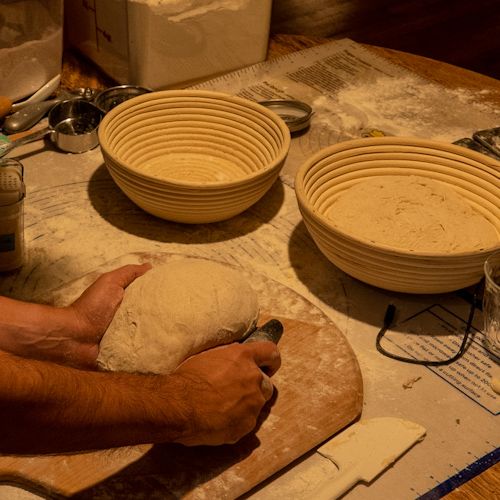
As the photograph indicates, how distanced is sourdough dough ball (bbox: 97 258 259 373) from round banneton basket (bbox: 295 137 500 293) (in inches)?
7.6

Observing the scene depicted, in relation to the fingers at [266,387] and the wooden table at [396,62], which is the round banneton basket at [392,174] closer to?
the fingers at [266,387]

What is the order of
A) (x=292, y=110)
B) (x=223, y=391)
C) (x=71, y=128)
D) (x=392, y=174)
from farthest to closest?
(x=292, y=110) → (x=71, y=128) → (x=392, y=174) → (x=223, y=391)

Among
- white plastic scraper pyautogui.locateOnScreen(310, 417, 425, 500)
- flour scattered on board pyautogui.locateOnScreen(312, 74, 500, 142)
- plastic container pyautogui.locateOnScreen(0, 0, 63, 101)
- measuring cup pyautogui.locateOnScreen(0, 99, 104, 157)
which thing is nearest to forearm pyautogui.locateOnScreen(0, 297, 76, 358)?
white plastic scraper pyautogui.locateOnScreen(310, 417, 425, 500)

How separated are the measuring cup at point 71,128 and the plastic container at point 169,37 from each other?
20cm

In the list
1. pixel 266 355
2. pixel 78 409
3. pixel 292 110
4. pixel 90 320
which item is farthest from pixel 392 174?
pixel 78 409

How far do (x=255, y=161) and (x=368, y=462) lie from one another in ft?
2.40

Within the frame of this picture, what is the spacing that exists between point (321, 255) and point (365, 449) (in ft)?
1.52

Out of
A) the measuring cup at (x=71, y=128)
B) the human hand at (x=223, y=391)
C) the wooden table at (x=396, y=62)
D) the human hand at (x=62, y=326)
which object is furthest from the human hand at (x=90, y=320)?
the wooden table at (x=396, y=62)

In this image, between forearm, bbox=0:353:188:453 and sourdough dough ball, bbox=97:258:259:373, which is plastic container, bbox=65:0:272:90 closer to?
sourdough dough ball, bbox=97:258:259:373

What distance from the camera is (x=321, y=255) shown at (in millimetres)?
1374

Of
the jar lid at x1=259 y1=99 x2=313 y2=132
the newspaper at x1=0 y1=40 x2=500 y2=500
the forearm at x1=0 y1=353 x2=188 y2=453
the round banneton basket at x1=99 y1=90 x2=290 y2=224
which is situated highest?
the forearm at x1=0 y1=353 x2=188 y2=453

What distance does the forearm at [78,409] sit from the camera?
0.76 meters

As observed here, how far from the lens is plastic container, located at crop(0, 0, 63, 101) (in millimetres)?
1636

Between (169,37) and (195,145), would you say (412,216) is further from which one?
(169,37)
